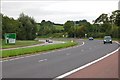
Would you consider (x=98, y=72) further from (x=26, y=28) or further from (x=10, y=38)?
(x=26, y=28)

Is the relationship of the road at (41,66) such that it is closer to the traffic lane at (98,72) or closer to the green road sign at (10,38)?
the traffic lane at (98,72)

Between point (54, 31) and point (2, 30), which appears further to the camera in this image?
point (54, 31)

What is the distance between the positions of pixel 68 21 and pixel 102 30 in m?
34.2

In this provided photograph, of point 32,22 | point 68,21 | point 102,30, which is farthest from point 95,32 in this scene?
point 32,22

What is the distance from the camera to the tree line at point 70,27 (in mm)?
91350

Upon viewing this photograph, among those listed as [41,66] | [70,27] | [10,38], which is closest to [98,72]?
[41,66]

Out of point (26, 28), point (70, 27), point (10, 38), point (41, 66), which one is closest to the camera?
point (41, 66)

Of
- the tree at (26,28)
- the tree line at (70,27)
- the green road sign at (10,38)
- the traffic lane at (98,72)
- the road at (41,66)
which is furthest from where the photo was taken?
the tree at (26,28)

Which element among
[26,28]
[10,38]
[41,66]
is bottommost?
[41,66]

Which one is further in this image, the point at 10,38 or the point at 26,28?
the point at 26,28

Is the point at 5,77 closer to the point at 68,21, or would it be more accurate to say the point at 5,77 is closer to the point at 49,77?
the point at 49,77

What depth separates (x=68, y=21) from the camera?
19075 cm

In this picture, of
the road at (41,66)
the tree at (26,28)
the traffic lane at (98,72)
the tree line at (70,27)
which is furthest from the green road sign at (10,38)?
the traffic lane at (98,72)

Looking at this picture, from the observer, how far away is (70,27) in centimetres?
17375
